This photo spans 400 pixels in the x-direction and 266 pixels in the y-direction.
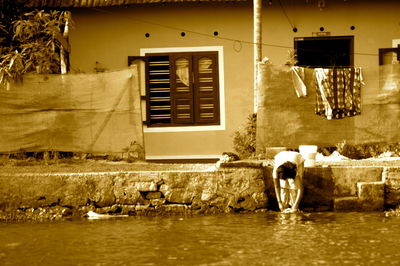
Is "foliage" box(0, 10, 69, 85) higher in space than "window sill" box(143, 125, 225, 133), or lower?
higher

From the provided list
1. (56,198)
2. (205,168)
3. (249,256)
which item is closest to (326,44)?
(205,168)

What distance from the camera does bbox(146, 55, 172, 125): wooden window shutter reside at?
15.6 meters

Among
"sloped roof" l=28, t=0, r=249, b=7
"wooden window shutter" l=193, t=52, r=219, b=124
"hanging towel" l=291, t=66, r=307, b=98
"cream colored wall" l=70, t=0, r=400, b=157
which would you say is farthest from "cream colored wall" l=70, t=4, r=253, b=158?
"hanging towel" l=291, t=66, r=307, b=98

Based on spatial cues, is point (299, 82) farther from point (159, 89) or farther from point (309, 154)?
point (159, 89)

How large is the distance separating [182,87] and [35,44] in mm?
3343

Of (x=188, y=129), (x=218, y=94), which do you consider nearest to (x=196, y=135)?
(x=188, y=129)

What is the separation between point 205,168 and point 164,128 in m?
3.57

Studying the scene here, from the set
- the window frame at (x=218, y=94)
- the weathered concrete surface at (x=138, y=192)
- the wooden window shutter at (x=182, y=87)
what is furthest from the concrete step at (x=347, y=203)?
the wooden window shutter at (x=182, y=87)

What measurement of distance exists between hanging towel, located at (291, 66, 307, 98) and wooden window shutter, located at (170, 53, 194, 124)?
3.43 m

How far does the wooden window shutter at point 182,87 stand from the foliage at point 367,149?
12.1 feet

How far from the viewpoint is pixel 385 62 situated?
15367 mm

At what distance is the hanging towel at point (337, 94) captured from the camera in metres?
12.6

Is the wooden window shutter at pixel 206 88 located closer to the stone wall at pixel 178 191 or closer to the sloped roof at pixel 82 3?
the sloped roof at pixel 82 3

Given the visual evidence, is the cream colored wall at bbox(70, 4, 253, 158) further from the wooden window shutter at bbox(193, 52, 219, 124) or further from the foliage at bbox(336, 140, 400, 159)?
the foliage at bbox(336, 140, 400, 159)
